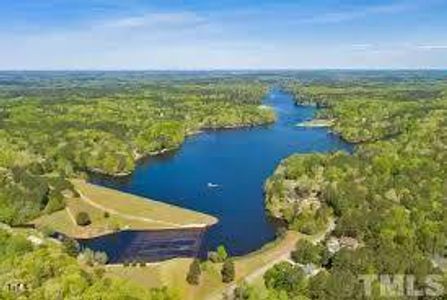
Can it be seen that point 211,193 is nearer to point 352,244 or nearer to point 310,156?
point 310,156

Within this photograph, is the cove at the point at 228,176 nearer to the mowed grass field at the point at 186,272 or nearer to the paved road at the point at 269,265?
the mowed grass field at the point at 186,272

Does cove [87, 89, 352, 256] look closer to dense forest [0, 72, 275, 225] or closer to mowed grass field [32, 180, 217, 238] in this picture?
mowed grass field [32, 180, 217, 238]

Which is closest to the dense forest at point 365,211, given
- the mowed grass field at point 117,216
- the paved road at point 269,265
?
the paved road at point 269,265

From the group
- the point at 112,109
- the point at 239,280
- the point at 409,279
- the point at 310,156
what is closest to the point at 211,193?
the point at 310,156

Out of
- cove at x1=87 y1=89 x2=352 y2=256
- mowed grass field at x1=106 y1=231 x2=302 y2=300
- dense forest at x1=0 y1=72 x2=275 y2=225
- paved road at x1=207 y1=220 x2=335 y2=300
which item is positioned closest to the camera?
paved road at x1=207 y1=220 x2=335 y2=300

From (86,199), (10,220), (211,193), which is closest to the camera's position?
(10,220)

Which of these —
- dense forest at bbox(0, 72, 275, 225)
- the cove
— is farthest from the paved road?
dense forest at bbox(0, 72, 275, 225)
